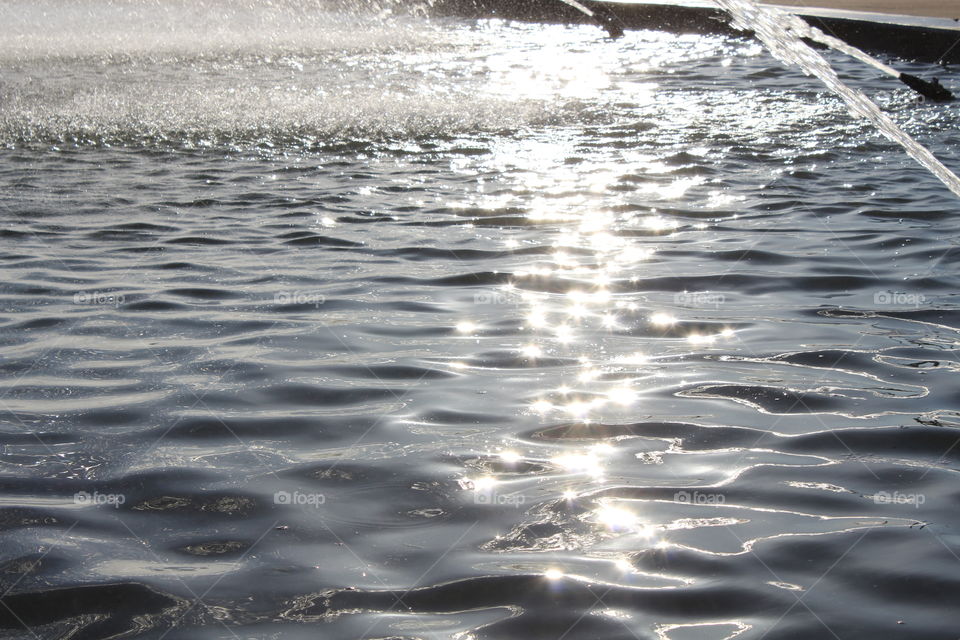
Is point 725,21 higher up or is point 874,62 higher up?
point 725,21

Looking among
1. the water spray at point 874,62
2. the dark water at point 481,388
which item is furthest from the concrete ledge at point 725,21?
the dark water at point 481,388

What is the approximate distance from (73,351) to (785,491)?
2.94 m

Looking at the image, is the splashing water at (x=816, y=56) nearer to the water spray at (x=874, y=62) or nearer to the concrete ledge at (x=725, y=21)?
the water spray at (x=874, y=62)

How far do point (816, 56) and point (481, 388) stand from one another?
11.8m

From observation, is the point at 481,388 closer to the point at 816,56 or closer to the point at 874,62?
the point at 874,62

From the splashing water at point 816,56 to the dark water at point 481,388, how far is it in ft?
0.66

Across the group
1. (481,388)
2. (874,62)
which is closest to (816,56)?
(874,62)

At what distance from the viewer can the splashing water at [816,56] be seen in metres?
8.18

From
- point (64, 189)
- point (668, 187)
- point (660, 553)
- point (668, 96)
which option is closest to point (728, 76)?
point (668, 96)

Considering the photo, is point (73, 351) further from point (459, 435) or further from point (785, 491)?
point (785, 491)

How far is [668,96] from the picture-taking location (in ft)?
37.8

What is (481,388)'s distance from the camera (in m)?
3.94

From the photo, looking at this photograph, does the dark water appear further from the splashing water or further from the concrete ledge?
the concrete ledge

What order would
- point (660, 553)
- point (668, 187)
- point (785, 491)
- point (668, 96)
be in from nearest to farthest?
point (660, 553)
point (785, 491)
point (668, 187)
point (668, 96)
